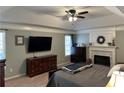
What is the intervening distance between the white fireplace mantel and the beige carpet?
314cm

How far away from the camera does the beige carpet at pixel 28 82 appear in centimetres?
387

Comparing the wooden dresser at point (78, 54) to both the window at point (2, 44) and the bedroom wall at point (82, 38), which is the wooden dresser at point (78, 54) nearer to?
the bedroom wall at point (82, 38)

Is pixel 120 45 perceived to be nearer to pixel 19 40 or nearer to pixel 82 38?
pixel 82 38

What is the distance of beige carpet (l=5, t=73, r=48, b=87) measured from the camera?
3.87 metres

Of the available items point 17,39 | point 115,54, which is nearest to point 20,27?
point 17,39

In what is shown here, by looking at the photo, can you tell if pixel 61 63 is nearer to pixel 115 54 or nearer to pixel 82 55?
pixel 82 55

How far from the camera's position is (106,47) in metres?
6.01

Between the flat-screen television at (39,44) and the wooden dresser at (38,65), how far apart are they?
0.42 meters

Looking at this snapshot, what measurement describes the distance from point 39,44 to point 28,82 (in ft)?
5.73

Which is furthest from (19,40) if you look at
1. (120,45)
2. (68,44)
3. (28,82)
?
(120,45)

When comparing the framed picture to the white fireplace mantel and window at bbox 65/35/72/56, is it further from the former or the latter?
the white fireplace mantel

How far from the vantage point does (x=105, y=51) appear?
6.11 metres

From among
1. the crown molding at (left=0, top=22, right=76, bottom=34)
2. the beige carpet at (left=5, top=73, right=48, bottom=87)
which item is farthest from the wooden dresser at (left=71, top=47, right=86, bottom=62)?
the beige carpet at (left=5, top=73, right=48, bottom=87)

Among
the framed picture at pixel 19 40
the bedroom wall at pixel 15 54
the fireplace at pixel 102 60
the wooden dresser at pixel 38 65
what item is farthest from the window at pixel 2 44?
the fireplace at pixel 102 60
